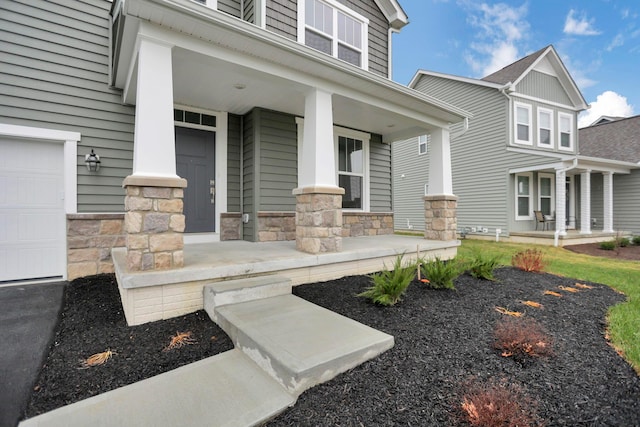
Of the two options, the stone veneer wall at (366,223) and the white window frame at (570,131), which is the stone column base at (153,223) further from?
the white window frame at (570,131)

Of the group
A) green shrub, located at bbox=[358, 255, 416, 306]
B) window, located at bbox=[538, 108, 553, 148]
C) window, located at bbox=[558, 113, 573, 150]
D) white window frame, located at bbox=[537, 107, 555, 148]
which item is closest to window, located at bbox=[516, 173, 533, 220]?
white window frame, located at bbox=[537, 107, 555, 148]

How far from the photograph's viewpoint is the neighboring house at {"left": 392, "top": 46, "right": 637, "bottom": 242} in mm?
10602

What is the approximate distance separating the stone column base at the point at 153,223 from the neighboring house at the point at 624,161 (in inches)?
527

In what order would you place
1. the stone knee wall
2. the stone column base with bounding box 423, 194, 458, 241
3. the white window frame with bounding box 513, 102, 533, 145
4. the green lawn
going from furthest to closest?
the white window frame with bounding box 513, 102, 533, 145
the stone column base with bounding box 423, 194, 458, 241
the stone knee wall
the green lawn

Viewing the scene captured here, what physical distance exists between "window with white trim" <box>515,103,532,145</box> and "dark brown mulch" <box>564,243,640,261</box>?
395 centimetres

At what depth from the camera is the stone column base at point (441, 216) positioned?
19.6 ft

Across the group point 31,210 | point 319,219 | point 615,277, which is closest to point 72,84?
point 31,210

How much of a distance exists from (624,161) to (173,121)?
14.9 meters

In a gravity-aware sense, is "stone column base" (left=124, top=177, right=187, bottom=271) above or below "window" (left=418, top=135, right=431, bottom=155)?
below

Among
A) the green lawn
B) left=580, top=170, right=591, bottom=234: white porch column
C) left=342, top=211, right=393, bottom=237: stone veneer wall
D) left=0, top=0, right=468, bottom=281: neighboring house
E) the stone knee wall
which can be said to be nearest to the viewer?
the green lawn

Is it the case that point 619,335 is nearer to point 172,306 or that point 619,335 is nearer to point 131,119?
point 172,306

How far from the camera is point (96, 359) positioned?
2.21m

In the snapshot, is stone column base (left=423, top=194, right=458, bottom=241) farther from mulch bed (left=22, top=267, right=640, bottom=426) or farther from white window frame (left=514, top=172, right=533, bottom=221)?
white window frame (left=514, top=172, right=533, bottom=221)

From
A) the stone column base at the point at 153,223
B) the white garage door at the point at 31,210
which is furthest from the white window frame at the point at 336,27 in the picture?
the white garage door at the point at 31,210
